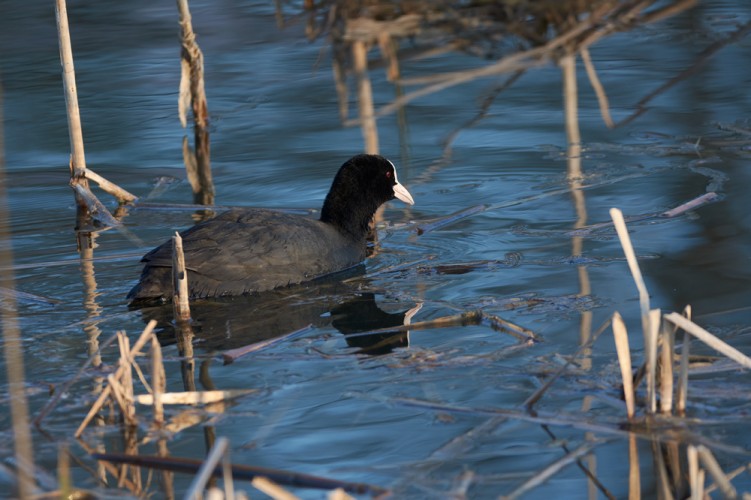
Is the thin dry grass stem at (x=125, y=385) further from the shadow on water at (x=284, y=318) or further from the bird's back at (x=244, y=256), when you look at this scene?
the bird's back at (x=244, y=256)

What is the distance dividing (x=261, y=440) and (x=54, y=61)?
9125 mm

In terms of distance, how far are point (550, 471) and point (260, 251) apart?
10.4 ft

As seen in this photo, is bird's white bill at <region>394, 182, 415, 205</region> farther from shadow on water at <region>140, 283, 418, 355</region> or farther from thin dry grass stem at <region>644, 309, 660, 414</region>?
thin dry grass stem at <region>644, 309, 660, 414</region>

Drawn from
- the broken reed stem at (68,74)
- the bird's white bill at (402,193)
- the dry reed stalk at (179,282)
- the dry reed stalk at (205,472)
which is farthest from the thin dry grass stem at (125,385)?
the broken reed stem at (68,74)

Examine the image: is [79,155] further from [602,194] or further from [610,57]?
[610,57]

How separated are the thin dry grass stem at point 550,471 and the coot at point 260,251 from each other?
9.19ft

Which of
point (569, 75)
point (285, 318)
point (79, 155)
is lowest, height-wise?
point (285, 318)

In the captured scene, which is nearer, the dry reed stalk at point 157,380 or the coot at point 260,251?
the dry reed stalk at point 157,380

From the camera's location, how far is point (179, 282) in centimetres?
562

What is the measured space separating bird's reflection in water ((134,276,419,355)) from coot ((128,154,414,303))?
0.09 m

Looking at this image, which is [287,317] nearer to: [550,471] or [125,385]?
[125,385]

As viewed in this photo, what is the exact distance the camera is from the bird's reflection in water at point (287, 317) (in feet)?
17.5

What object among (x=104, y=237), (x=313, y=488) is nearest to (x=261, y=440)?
(x=313, y=488)

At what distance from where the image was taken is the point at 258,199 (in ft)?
26.0
